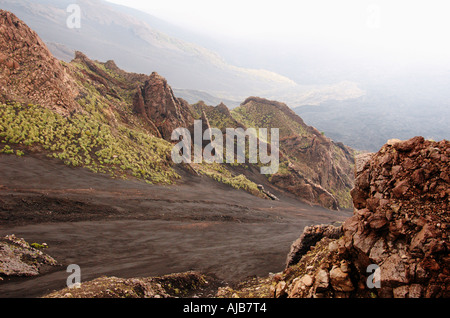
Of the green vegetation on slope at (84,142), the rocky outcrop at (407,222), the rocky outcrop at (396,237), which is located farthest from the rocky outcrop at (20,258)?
the green vegetation on slope at (84,142)

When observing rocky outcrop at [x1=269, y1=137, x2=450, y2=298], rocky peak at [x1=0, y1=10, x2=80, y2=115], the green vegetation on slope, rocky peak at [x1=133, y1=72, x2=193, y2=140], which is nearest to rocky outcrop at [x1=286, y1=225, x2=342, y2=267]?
rocky outcrop at [x1=269, y1=137, x2=450, y2=298]

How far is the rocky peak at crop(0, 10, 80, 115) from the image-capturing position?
25328mm

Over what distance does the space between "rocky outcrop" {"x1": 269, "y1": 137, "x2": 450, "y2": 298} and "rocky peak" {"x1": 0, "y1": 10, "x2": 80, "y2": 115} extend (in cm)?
2772

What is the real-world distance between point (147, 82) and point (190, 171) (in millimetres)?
16406

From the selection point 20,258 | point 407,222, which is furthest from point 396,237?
point 20,258

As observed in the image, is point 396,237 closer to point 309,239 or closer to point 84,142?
point 309,239

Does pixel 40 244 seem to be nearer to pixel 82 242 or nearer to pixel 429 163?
pixel 82 242

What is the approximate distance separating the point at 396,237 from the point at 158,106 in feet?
123

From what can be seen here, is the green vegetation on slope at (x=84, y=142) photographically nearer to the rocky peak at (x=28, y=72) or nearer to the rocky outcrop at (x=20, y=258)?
the rocky peak at (x=28, y=72)

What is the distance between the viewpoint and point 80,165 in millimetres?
23875

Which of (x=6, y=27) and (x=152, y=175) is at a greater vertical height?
(x=6, y=27)

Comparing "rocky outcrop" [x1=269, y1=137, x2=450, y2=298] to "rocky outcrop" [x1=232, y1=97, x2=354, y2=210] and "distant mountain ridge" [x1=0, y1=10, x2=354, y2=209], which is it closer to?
"distant mountain ridge" [x1=0, y1=10, x2=354, y2=209]
